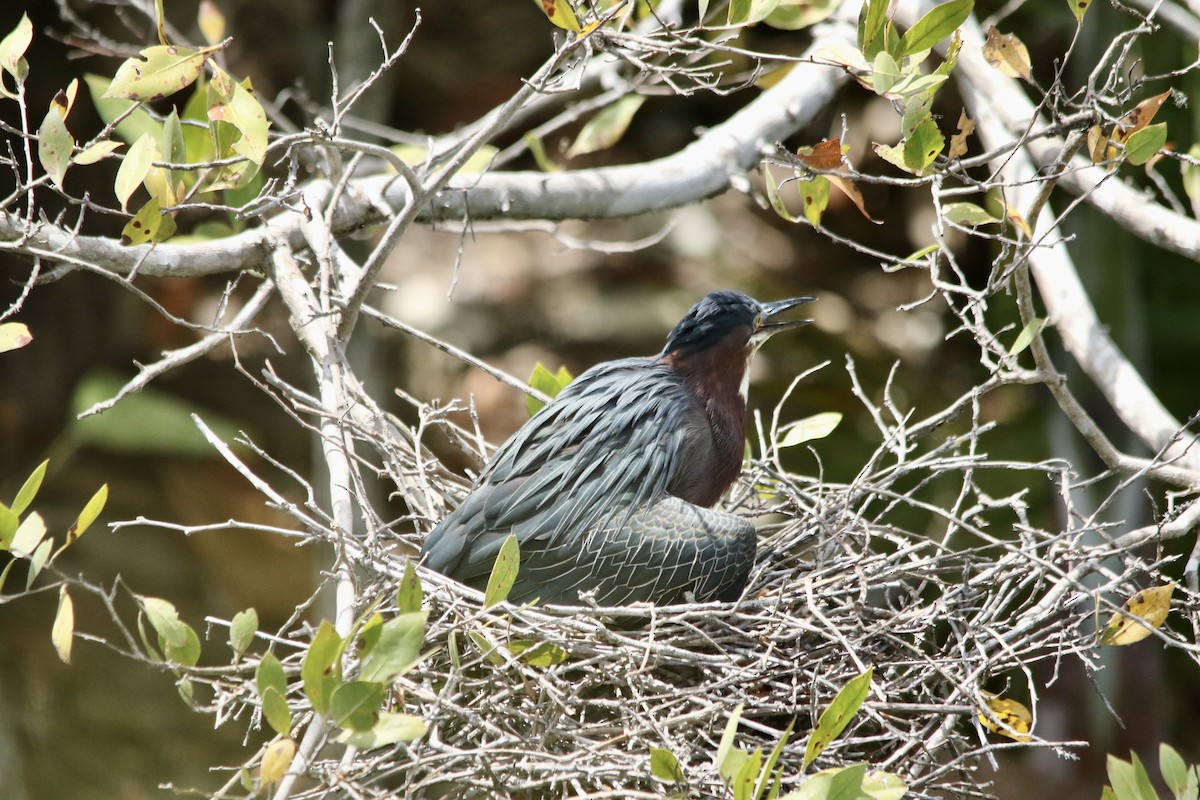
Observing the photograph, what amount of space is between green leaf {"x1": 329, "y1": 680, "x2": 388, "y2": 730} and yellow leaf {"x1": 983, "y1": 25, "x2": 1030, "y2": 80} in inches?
71.4

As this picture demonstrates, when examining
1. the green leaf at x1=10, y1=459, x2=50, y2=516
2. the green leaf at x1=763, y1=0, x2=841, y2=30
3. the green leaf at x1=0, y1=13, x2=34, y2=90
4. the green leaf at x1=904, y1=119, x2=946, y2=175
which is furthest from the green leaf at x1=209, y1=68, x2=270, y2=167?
the green leaf at x1=763, y1=0, x2=841, y2=30

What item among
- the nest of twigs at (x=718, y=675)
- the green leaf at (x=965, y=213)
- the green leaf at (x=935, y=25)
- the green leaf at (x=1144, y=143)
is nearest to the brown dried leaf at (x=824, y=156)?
the green leaf at (x=965, y=213)

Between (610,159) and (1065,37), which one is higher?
(1065,37)

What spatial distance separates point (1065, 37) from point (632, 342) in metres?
3.24

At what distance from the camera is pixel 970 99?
365cm

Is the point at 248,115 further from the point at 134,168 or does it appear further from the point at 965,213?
the point at 965,213

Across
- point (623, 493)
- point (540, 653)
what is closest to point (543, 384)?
point (623, 493)

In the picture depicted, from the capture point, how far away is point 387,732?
1749mm

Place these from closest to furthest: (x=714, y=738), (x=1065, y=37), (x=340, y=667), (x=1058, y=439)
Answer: (x=340, y=667) → (x=714, y=738) → (x=1058, y=439) → (x=1065, y=37)

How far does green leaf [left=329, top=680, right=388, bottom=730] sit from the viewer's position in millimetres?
1702

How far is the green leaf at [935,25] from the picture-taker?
2166 millimetres

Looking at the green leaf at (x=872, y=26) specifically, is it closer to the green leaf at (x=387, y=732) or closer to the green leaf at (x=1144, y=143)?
the green leaf at (x=1144, y=143)

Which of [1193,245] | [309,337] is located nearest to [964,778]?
[1193,245]

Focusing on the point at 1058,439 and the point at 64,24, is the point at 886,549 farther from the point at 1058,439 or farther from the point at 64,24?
the point at 64,24
